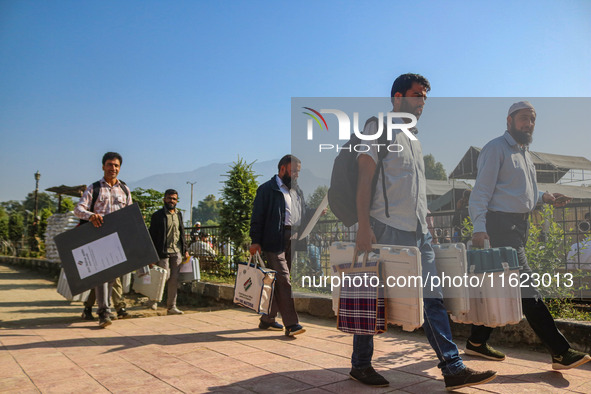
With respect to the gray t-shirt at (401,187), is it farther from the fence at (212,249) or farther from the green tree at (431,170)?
the fence at (212,249)

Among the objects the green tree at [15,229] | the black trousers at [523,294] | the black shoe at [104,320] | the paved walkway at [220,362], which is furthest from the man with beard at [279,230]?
the green tree at [15,229]

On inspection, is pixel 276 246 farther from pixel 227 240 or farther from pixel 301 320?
pixel 227 240

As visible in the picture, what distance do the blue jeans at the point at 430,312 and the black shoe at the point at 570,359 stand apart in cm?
91

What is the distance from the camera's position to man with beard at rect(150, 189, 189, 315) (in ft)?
23.3

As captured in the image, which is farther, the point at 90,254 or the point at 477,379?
the point at 90,254

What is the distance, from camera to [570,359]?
3217mm

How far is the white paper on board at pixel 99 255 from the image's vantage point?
5.36 metres

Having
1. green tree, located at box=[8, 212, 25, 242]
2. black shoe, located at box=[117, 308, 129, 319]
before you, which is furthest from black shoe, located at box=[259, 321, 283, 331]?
green tree, located at box=[8, 212, 25, 242]

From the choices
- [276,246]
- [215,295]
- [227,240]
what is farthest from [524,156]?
[227,240]

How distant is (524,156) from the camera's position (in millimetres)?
3824

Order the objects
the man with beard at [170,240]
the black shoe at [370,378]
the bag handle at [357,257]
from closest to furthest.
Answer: the bag handle at [357,257] → the black shoe at [370,378] → the man with beard at [170,240]

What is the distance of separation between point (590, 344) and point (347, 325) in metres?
2.40

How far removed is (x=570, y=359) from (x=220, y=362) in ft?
8.92

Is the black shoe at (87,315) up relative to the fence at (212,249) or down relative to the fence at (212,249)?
down
